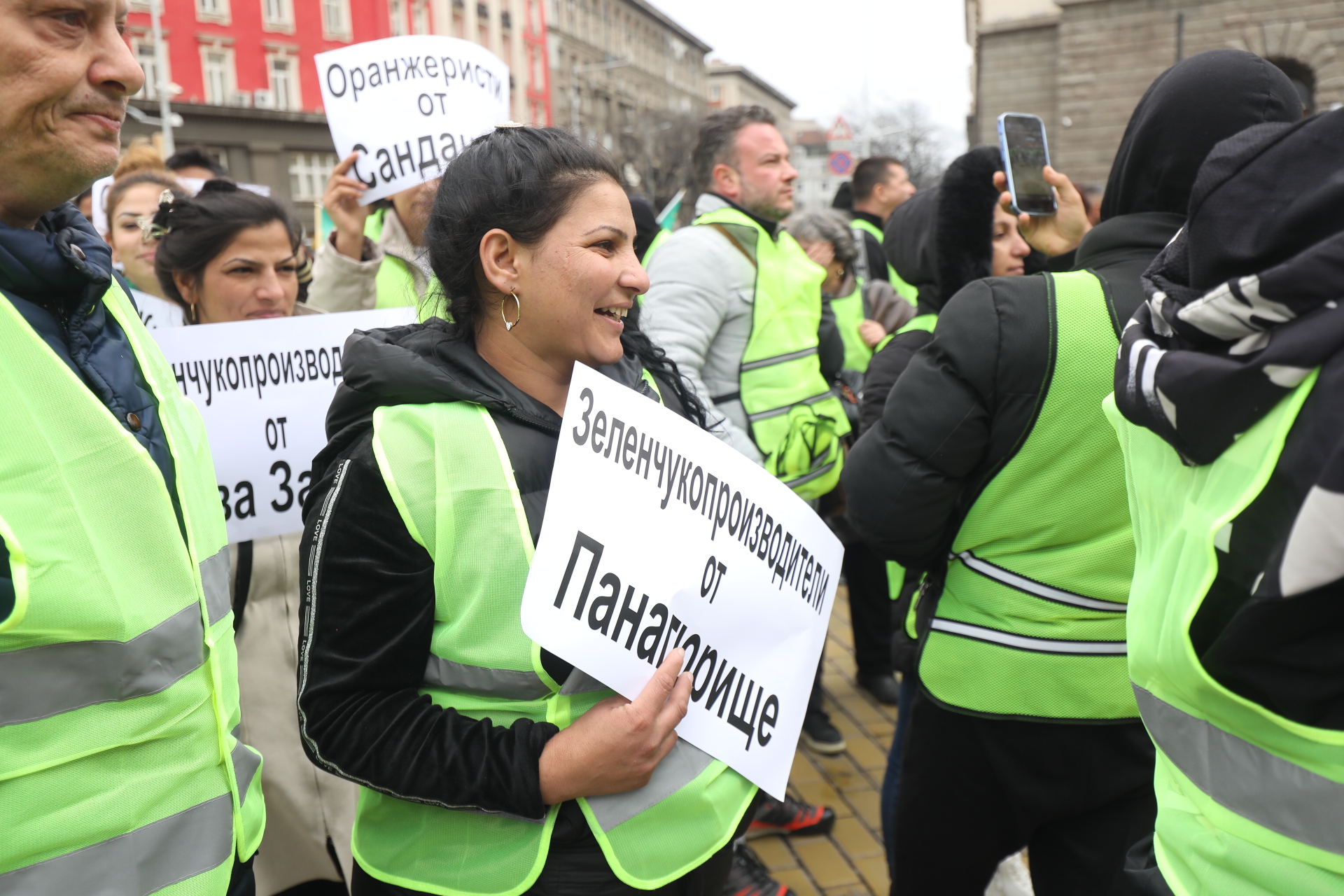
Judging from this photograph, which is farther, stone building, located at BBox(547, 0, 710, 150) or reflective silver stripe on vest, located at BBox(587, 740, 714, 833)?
stone building, located at BBox(547, 0, 710, 150)

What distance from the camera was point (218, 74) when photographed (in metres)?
32.2

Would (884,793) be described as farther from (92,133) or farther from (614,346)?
(92,133)

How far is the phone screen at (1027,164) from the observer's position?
96.8 inches

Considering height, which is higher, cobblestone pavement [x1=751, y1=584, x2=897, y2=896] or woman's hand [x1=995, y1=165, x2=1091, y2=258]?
woman's hand [x1=995, y1=165, x2=1091, y2=258]

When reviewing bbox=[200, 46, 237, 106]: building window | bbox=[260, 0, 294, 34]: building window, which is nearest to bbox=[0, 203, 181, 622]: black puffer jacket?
bbox=[200, 46, 237, 106]: building window

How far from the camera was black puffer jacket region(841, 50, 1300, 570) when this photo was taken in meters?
1.80

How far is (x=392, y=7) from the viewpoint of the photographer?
125 ft

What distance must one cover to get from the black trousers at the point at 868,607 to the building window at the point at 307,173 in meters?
32.2

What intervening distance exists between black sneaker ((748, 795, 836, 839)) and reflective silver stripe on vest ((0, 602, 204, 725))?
250cm

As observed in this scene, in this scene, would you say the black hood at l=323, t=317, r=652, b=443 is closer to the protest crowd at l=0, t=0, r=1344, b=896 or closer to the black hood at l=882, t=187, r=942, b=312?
the protest crowd at l=0, t=0, r=1344, b=896

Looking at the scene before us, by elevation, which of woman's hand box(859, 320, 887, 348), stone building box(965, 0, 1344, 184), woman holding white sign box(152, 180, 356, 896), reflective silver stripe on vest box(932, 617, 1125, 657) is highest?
stone building box(965, 0, 1344, 184)

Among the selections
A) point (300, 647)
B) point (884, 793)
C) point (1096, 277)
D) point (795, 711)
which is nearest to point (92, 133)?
point (300, 647)

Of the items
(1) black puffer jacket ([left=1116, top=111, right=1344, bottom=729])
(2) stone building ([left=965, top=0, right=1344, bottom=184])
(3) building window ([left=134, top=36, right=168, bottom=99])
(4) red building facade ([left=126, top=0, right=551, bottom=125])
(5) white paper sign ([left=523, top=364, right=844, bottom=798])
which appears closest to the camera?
(1) black puffer jacket ([left=1116, top=111, right=1344, bottom=729])

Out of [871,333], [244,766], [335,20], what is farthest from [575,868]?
[335,20]
